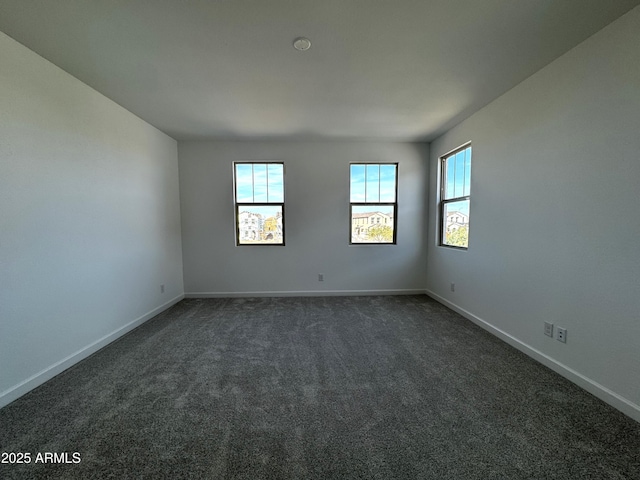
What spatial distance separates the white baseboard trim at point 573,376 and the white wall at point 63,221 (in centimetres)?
411

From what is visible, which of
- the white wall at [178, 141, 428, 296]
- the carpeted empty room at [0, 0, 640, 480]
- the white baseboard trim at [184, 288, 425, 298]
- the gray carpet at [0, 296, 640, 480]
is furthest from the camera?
the white baseboard trim at [184, 288, 425, 298]

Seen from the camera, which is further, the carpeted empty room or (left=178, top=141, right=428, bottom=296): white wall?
(left=178, top=141, right=428, bottom=296): white wall

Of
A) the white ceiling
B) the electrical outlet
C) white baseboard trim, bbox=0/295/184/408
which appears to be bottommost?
white baseboard trim, bbox=0/295/184/408

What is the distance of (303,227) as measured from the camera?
4.13 metres

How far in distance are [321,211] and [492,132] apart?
2.46 metres

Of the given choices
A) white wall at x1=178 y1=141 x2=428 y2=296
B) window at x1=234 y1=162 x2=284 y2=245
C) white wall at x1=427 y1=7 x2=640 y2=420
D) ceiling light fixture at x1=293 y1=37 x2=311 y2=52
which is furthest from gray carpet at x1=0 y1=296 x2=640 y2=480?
ceiling light fixture at x1=293 y1=37 x2=311 y2=52

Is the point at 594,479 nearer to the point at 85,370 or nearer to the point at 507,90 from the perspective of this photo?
the point at 507,90

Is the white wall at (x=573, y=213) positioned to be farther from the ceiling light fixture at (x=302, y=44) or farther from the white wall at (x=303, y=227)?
the ceiling light fixture at (x=302, y=44)

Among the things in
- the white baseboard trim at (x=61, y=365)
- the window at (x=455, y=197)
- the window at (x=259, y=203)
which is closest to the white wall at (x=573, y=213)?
the window at (x=455, y=197)

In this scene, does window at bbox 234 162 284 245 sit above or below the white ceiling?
below

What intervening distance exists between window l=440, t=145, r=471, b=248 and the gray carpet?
1.45 metres

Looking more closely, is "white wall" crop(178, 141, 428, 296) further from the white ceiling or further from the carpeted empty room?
the white ceiling

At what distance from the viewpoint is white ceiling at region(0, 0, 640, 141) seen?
152 centimetres

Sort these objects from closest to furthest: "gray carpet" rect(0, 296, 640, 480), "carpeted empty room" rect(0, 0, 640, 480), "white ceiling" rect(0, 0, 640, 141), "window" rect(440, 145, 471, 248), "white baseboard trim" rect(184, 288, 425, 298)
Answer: "gray carpet" rect(0, 296, 640, 480) → "carpeted empty room" rect(0, 0, 640, 480) → "white ceiling" rect(0, 0, 640, 141) → "window" rect(440, 145, 471, 248) → "white baseboard trim" rect(184, 288, 425, 298)
